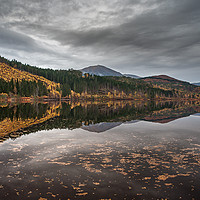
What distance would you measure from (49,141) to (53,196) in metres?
12.1

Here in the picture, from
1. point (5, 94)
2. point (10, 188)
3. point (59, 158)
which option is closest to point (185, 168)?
point (59, 158)

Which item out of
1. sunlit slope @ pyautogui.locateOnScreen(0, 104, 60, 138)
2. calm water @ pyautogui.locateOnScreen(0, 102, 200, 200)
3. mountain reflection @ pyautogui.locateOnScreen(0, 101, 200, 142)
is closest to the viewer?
calm water @ pyautogui.locateOnScreen(0, 102, 200, 200)

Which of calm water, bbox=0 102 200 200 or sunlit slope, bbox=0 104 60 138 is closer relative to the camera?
calm water, bbox=0 102 200 200

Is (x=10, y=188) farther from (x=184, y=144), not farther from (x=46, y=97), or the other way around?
(x=46, y=97)

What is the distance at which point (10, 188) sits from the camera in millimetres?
9219

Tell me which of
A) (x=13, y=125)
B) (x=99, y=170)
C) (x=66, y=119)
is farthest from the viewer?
(x=66, y=119)

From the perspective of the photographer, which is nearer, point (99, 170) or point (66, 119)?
point (99, 170)

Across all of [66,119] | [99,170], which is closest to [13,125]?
[66,119]

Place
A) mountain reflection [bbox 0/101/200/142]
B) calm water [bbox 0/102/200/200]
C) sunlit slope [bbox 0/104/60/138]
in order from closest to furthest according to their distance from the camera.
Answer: calm water [bbox 0/102/200/200] < sunlit slope [bbox 0/104/60/138] < mountain reflection [bbox 0/101/200/142]

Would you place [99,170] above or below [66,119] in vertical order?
above

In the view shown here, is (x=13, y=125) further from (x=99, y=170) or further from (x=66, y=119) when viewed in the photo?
(x=99, y=170)

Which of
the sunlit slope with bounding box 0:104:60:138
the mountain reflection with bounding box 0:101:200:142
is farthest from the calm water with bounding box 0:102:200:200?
the mountain reflection with bounding box 0:101:200:142

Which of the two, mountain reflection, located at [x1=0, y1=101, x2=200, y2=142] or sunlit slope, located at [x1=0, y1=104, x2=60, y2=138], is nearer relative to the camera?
sunlit slope, located at [x1=0, y1=104, x2=60, y2=138]

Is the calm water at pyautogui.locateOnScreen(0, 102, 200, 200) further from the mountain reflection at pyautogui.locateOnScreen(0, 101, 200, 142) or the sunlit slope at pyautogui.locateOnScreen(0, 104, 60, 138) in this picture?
the mountain reflection at pyautogui.locateOnScreen(0, 101, 200, 142)
